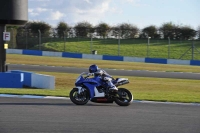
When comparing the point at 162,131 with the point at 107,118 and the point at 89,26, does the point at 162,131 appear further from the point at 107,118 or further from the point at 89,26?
the point at 89,26

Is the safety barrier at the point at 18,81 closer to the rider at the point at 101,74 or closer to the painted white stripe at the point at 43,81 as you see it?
the painted white stripe at the point at 43,81

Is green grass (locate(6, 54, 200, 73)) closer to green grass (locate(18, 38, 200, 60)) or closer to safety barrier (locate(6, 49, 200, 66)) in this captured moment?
safety barrier (locate(6, 49, 200, 66))

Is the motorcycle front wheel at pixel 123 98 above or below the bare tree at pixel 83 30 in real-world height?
below

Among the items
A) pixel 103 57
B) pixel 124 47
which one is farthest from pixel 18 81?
pixel 124 47

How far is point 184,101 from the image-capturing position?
13.8 metres

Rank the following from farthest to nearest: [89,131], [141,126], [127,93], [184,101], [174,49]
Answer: [174,49] → [184,101] → [127,93] → [141,126] → [89,131]

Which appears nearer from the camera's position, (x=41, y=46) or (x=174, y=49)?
(x=174, y=49)

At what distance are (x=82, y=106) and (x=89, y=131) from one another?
3769 mm

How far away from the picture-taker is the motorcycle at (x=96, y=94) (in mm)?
12297

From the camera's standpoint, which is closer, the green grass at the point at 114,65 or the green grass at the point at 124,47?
the green grass at the point at 114,65

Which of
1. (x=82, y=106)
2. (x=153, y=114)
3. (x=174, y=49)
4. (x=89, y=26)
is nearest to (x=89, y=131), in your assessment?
(x=153, y=114)

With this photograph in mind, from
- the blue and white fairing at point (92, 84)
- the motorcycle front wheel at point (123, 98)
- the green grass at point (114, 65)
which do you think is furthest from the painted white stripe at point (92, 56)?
the motorcycle front wheel at point (123, 98)

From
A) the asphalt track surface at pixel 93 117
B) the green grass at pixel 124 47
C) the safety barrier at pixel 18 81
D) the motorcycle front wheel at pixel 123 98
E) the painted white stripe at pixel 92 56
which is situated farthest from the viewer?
the green grass at pixel 124 47

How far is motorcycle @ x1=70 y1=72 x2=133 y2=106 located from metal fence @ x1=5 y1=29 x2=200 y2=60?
33211 millimetres
